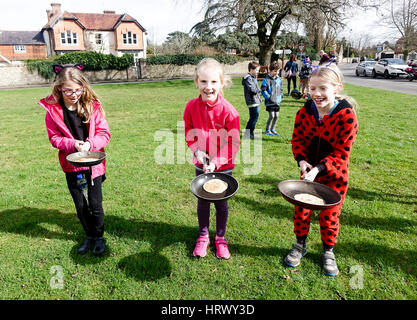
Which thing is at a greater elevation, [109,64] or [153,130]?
[109,64]

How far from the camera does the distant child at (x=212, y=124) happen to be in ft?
8.45

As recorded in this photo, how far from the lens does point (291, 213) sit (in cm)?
390

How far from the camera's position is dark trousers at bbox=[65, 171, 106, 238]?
114 inches

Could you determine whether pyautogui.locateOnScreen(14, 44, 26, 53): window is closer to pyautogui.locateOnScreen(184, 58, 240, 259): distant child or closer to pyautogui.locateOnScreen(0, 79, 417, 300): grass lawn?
pyautogui.locateOnScreen(0, 79, 417, 300): grass lawn

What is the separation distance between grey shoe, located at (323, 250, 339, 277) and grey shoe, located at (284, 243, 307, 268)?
23 centimetres

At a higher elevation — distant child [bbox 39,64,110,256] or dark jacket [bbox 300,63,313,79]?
dark jacket [bbox 300,63,313,79]

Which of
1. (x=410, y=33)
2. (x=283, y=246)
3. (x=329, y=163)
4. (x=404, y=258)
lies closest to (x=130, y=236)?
(x=283, y=246)

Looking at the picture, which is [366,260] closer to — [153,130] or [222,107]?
[222,107]

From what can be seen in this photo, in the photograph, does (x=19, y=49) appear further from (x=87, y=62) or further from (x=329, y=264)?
(x=329, y=264)

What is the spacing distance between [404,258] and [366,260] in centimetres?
42

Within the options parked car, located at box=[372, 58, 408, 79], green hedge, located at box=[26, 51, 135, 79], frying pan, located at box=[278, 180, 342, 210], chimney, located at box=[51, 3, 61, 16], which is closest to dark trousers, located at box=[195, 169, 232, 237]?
frying pan, located at box=[278, 180, 342, 210]

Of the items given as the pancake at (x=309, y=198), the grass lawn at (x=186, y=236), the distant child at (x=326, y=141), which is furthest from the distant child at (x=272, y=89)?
the pancake at (x=309, y=198)

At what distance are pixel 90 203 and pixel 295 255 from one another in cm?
226

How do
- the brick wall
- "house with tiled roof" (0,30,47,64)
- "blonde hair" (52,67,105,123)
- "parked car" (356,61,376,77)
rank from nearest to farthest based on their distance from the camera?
1. "blonde hair" (52,67,105,123)
2. "parked car" (356,61,376,77)
3. "house with tiled roof" (0,30,47,64)
4. the brick wall
